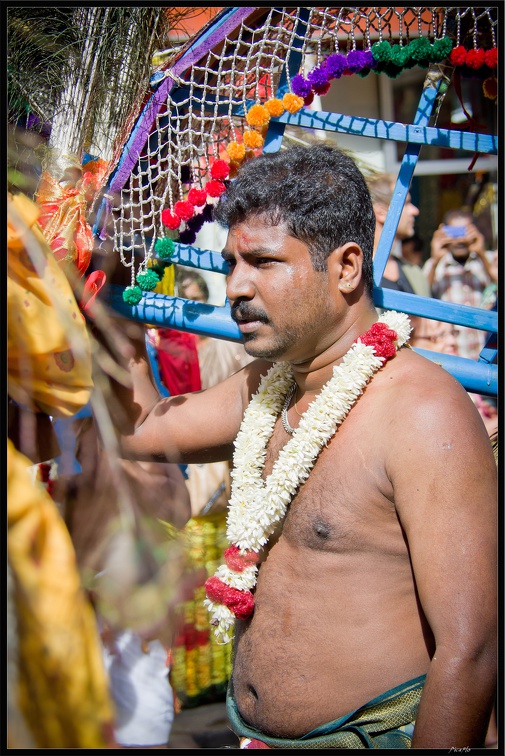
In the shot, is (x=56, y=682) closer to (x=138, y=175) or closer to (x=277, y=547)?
(x=277, y=547)

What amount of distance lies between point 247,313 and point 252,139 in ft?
1.88

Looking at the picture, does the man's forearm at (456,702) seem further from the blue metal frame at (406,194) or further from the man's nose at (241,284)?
the man's nose at (241,284)

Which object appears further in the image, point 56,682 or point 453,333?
point 453,333

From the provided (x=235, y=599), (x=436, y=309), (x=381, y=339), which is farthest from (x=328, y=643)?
(x=436, y=309)

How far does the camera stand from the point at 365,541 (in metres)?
1.72

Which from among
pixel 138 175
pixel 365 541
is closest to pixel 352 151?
pixel 138 175

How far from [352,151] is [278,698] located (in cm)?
318

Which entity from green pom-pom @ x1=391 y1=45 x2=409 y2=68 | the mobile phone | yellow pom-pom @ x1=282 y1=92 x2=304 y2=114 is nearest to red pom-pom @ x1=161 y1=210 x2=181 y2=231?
yellow pom-pom @ x1=282 y1=92 x2=304 y2=114

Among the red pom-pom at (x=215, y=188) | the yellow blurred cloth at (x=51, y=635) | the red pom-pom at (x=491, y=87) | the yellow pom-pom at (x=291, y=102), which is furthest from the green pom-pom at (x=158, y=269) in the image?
the yellow blurred cloth at (x=51, y=635)

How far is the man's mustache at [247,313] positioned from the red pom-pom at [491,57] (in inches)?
38.4

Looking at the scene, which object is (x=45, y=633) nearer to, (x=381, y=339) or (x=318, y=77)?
(x=381, y=339)

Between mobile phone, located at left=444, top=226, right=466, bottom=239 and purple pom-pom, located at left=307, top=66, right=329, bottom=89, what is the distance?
380 cm

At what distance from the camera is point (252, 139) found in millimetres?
2098

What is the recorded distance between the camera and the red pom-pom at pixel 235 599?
6.29ft
